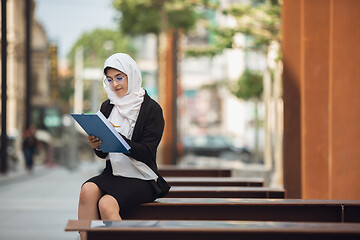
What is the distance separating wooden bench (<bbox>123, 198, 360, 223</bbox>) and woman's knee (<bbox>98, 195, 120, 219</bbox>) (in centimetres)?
25

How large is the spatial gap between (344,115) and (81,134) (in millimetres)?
35857

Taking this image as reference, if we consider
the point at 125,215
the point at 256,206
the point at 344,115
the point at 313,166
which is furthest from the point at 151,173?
the point at 313,166

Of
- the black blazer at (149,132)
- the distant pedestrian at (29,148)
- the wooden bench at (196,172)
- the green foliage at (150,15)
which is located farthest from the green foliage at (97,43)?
the black blazer at (149,132)

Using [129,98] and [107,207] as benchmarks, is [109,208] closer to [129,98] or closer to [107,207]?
[107,207]

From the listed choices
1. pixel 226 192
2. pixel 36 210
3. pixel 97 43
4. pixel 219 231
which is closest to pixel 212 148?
pixel 97 43

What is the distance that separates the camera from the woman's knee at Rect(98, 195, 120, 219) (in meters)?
4.88

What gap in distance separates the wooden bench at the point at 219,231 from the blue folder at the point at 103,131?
115 centimetres

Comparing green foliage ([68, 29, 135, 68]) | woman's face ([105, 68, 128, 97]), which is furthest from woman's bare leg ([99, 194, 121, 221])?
green foliage ([68, 29, 135, 68])

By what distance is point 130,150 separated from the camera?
506 centimetres

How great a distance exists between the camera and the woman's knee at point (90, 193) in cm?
497

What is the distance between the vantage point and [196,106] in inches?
3383

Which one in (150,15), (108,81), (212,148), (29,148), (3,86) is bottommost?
(212,148)

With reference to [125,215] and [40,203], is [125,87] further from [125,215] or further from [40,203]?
[40,203]

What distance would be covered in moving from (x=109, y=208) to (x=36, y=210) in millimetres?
8428
